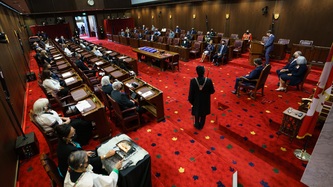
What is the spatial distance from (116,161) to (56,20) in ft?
69.5

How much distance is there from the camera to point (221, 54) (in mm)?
7977

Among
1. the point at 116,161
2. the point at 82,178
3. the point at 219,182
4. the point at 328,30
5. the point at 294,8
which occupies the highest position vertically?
A: the point at 294,8

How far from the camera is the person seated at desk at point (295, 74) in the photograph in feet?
16.1

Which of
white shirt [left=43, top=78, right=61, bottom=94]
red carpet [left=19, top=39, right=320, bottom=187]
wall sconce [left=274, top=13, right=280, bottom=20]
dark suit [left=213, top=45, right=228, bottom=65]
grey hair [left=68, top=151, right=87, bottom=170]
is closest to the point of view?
grey hair [left=68, top=151, right=87, bottom=170]

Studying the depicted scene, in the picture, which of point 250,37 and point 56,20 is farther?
point 56,20

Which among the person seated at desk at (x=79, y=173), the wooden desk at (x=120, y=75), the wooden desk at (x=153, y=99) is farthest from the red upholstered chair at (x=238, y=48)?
Result: the person seated at desk at (x=79, y=173)

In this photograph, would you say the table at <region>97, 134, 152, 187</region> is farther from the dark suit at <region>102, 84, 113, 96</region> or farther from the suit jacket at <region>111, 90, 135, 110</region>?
the dark suit at <region>102, 84, 113, 96</region>

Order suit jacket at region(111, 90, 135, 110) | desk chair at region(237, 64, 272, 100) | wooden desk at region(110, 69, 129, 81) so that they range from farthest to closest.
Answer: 1. wooden desk at region(110, 69, 129, 81)
2. desk chair at region(237, 64, 272, 100)
3. suit jacket at region(111, 90, 135, 110)

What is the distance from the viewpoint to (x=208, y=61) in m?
8.92

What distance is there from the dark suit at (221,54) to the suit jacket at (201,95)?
5.00 m

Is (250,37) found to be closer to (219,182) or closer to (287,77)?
(287,77)

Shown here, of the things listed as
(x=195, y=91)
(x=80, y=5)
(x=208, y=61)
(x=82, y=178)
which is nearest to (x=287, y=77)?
(x=195, y=91)

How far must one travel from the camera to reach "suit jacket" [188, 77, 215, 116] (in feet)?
11.2

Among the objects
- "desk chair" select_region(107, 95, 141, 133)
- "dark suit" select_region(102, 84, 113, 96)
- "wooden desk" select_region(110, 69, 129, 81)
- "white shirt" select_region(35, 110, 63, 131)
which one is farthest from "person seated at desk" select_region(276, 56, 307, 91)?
"white shirt" select_region(35, 110, 63, 131)
